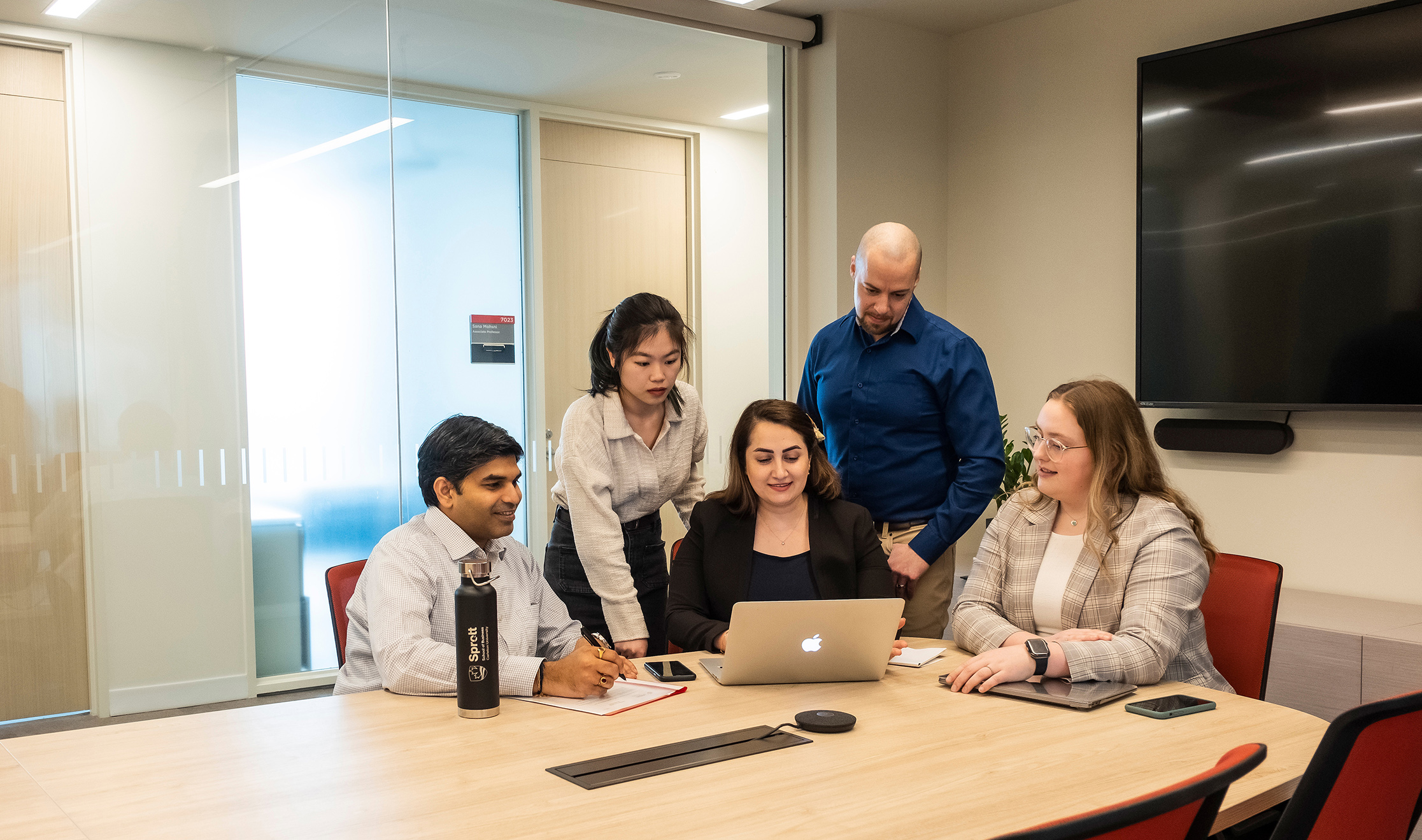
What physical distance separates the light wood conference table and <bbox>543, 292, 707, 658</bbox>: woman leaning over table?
60 centimetres

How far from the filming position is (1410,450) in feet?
11.4

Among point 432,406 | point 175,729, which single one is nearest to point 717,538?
point 175,729

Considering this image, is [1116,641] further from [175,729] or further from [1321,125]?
[1321,125]

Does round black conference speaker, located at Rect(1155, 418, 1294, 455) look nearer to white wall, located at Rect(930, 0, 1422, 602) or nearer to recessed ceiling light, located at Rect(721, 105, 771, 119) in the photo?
white wall, located at Rect(930, 0, 1422, 602)

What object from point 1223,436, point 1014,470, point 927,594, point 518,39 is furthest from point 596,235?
point 1223,436

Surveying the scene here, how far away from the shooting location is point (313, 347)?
12.9 feet

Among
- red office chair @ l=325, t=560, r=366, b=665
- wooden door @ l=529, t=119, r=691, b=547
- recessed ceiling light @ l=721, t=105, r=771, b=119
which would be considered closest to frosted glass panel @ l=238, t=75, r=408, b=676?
wooden door @ l=529, t=119, r=691, b=547

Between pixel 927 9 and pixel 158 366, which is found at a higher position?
pixel 927 9

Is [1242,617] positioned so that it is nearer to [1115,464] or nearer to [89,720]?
[1115,464]

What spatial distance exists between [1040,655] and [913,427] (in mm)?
873

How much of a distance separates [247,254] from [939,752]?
3138 millimetres

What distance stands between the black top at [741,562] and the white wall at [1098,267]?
2.11m

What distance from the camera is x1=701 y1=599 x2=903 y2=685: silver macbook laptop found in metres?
1.90

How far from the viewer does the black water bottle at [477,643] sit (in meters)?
1.72
